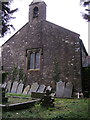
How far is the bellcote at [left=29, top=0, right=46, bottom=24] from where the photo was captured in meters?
14.1

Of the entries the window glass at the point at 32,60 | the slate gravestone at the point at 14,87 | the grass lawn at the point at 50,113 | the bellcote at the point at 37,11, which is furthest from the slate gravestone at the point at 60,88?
the bellcote at the point at 37,11

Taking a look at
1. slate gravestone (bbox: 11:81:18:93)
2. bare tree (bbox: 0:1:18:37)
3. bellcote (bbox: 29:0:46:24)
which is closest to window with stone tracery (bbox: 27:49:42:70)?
slate gravestone (bbox: 11:81:18:93)

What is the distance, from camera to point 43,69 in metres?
12.7

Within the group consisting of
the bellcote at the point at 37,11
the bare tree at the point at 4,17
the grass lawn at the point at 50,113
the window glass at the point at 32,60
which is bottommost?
the grass lawn at the point at 50,113

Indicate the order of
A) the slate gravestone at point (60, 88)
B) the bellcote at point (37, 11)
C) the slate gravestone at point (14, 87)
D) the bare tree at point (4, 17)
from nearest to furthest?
the bare tree at point (4, 17) → the slate gravestone at point (60, 88) → the slate gravestone at point (14, 87) → the bellcote at point (37, 11)

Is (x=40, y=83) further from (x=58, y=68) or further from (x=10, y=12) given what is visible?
(x=10, y=12)

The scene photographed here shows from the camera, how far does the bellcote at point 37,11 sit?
46.4 ft

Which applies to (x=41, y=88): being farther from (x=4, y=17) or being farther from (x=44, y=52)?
(x=4, y=17)

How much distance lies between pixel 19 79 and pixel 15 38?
4089 mm

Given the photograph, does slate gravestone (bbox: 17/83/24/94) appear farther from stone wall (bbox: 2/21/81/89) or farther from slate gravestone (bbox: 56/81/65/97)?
slate gravestone (bbox: 56/81/65/97)

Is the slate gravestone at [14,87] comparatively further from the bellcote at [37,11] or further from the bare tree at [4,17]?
the bare tree at [4,17]

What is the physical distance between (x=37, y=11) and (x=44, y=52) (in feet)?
14.1

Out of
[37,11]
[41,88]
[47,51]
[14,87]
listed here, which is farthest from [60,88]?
[37,11]

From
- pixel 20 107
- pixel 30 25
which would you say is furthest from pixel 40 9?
pixel 20 107
